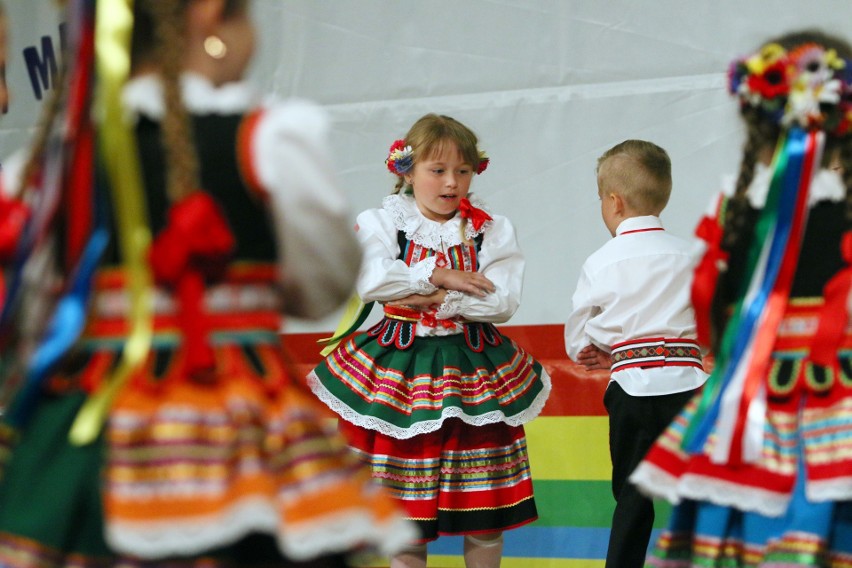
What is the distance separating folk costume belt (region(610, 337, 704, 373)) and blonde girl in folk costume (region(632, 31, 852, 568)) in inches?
41.6

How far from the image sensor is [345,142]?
446 centimetres

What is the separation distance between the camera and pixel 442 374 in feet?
9.98

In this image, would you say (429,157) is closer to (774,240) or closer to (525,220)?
(525,220)

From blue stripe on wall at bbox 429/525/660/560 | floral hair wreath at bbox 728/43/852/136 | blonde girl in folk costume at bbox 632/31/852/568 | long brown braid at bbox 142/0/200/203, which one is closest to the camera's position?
long brown braid at bbox 142/0/200/203

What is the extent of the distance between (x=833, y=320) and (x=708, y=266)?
22 centimetres

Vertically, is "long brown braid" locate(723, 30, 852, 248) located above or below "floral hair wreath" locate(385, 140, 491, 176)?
above

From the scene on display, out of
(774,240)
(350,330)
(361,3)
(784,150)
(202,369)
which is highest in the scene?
(361,3)

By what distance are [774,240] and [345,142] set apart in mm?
2809

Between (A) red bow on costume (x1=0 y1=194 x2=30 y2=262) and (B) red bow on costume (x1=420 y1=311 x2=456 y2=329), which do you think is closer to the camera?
(A) red bow on costume (x1=0 y1=194 x2=30 y2=262)

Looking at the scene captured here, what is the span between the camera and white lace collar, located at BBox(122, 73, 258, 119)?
1551 millimetres

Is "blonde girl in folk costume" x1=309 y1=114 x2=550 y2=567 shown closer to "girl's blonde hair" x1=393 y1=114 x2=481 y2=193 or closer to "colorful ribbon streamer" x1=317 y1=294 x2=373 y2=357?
"girl's blonde hair" x1=393 y1=114 x2=481 y2=193

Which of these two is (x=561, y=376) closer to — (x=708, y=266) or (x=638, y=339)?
(x=638, y=339)

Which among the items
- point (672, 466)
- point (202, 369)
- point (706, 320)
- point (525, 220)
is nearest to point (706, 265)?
point (706, 320)

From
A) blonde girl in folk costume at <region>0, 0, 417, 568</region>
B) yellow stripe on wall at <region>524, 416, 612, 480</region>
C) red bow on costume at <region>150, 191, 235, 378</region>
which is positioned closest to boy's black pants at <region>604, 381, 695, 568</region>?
yellow stripe on wall at <region>524, 416, 612, 480</region>
